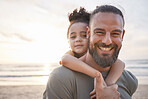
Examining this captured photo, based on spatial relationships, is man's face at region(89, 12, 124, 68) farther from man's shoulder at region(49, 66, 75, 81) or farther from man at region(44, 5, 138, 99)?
man's shoulder at region(49, 66, 75, 81)

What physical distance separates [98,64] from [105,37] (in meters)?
0.32

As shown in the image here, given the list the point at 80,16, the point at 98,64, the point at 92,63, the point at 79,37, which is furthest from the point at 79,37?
the point at 98,64

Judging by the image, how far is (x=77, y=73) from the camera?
181 centimetres

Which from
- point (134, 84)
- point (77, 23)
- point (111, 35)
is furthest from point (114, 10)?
point (134, 84)

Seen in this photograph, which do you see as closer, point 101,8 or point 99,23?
point 99,23

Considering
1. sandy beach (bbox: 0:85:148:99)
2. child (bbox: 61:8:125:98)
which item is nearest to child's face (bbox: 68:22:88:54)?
child (bbox: 61:8:125:98)

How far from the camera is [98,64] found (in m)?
1.88

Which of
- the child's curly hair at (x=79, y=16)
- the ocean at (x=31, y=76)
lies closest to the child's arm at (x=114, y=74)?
the child's curly hair at (x=79, y=16)

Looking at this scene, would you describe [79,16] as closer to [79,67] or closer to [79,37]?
[79,37]

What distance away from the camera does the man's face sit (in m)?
1.78

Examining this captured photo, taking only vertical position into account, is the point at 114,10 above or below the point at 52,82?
above

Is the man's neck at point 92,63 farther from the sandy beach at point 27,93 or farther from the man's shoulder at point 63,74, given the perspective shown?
the sandy beach at point 27,93

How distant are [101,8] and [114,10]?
151mm

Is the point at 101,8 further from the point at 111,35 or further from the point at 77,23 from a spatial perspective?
the point at 77,23
